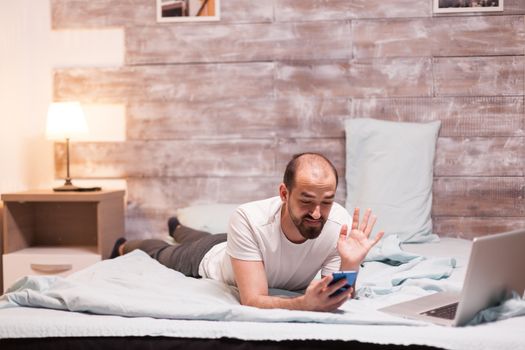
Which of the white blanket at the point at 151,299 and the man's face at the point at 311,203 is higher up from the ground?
the man's face at the point at 311,203

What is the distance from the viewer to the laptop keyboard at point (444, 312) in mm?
1604

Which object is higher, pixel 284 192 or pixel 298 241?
pixel 284 192

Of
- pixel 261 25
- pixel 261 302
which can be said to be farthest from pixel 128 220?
pixel 261 302

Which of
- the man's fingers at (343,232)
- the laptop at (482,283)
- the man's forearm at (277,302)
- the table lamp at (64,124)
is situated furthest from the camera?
the table lamp at (64,124)

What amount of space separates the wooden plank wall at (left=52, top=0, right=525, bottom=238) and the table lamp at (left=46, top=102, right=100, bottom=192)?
0.82 ft

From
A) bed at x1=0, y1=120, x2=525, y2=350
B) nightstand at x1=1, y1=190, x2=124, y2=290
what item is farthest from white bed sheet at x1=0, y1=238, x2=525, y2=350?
nightstand at x1=1, y1=190, x2=124, y2=290

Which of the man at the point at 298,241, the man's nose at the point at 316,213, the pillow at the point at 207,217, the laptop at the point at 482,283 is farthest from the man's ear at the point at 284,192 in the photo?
the pillow at the point at 207,217

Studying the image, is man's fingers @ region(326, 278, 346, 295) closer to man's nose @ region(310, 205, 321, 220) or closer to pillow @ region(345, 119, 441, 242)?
man's nose @ region(310, 205, 321, 220)

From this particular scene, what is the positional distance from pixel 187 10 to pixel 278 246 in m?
1.91

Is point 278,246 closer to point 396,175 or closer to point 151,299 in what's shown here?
point 151,299

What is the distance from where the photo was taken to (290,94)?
10.9ft

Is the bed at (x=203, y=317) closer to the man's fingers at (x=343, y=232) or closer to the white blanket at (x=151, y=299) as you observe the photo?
the white blanket at (x=151, y=299)

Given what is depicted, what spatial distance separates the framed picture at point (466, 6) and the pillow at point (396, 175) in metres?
0.57

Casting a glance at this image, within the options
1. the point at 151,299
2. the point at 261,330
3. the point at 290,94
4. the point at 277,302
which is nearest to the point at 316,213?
the point at 277,302
